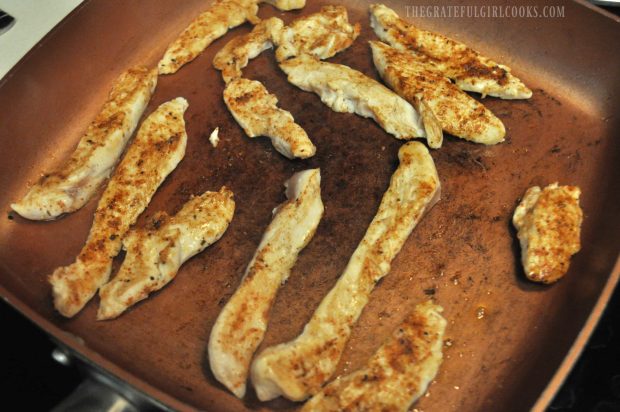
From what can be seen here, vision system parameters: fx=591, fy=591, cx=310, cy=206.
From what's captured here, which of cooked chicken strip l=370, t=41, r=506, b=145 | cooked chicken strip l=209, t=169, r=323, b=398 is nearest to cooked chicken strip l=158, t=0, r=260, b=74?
cooked chicken strip l=370, t=41, r=506, b=145

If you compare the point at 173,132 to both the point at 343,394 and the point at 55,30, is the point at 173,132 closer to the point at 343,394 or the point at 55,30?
the point at 55,30

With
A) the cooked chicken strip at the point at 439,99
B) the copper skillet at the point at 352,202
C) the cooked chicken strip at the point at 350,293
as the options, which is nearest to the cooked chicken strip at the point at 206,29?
the copper skillet at the point at 352,202

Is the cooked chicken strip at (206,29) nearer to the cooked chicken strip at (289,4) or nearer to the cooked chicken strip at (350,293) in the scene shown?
the cooked chicken strip at (289,4)

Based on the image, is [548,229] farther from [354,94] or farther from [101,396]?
[101,396]

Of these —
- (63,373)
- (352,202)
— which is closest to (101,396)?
(63,373)

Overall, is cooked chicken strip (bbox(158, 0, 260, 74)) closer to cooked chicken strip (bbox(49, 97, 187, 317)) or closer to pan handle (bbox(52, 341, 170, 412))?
cooked chicken strip (bbox(49, 97, 187, 317))

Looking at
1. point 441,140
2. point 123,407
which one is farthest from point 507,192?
point 123,407

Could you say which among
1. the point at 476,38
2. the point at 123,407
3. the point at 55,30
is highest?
the point at 55,30
